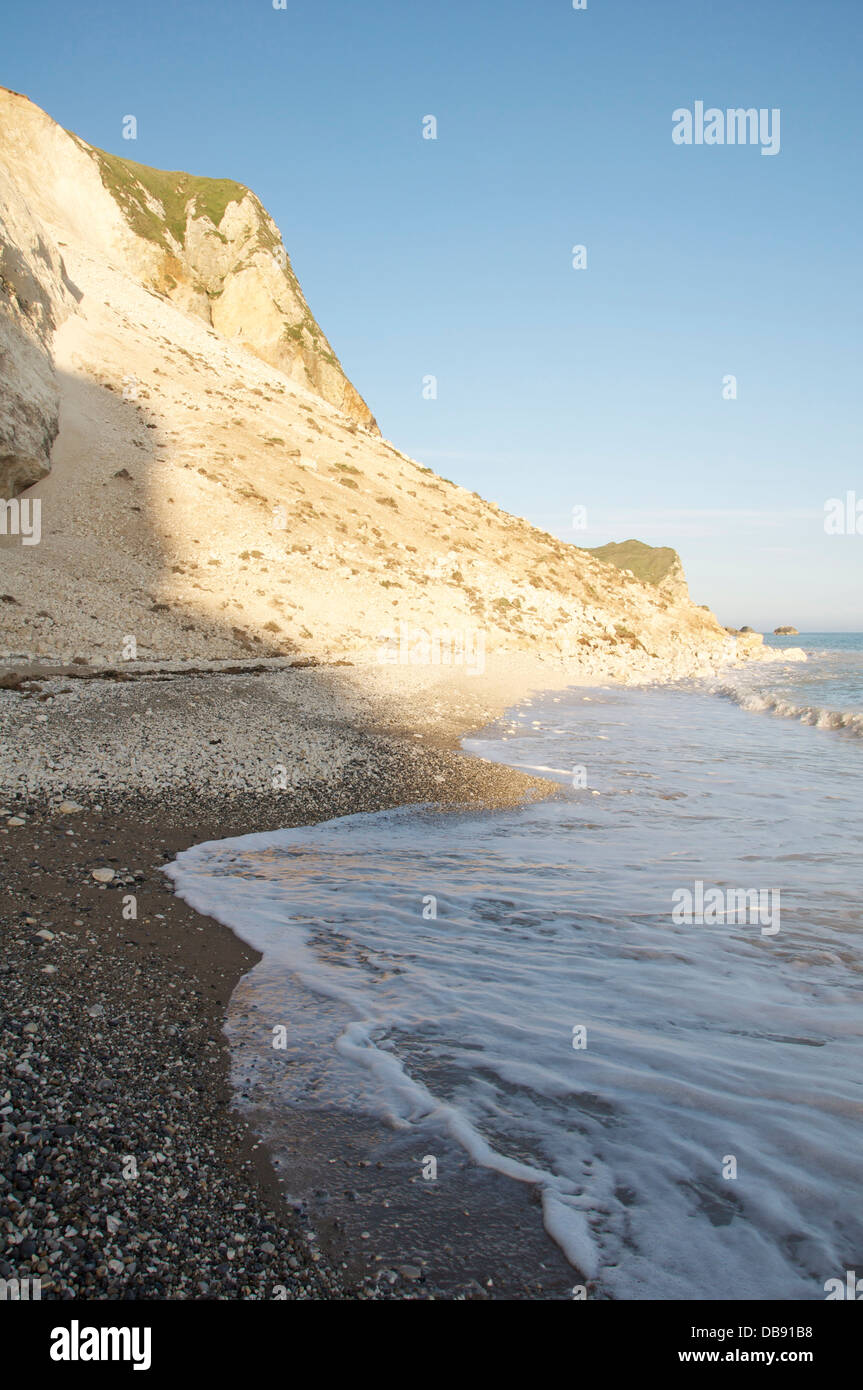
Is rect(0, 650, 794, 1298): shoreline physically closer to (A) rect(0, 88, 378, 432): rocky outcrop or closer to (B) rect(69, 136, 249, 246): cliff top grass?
(A) rect(0, 88, 378, 432): rocky outcrop

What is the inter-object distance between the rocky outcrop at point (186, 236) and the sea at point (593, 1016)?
173 feet

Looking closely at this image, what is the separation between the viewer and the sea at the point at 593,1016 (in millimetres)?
3488

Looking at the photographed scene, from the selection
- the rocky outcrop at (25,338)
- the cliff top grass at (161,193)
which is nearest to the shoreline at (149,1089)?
the rocky outcrop at (25,338)

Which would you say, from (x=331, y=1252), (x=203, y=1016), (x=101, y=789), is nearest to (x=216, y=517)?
(x=101, y=789)

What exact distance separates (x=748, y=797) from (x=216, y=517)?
83.9 feet

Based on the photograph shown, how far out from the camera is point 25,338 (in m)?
28.5

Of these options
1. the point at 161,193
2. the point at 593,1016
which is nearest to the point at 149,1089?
the point at 593,1016

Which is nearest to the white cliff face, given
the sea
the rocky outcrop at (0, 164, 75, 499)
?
the rocky outcrop at (0, 164, 75, 499)

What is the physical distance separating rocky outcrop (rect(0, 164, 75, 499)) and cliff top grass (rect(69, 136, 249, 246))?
23221 millimetres

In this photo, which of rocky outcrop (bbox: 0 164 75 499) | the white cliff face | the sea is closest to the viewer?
the sea

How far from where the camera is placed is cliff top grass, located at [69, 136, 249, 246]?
56906 millimetres

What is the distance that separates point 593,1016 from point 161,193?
253 feet

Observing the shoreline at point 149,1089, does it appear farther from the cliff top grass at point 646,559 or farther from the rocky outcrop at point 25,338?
the cliff top grass at point 646,559
